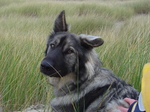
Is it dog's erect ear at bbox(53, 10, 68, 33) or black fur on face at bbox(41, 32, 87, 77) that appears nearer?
black fur on face at bbox(41, 32, 87, 77)

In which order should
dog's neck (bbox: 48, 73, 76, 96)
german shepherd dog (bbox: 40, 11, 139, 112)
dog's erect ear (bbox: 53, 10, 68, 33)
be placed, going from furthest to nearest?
dog's erect ear (bbox: 53, 10, 68, 33), dog's neck (bbox: 48, 73, 76, 96), german shepherd dog (bbox: 40, 11, 139, 112)

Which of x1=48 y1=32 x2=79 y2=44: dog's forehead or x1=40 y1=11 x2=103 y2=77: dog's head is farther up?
x1=48 y1=32 x2=79 y2=44: dog's forehead

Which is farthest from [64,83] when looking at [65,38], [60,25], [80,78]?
[60,25]

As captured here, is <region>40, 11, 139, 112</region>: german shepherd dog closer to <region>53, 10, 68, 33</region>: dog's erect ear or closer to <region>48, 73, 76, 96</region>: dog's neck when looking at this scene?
<region>48, 73, 76, 96</region>: dog's neck

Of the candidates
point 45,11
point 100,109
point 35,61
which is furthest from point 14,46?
point 45,11

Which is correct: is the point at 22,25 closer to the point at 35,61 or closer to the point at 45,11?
the point at 45,11

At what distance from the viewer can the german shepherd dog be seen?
1.83 metres

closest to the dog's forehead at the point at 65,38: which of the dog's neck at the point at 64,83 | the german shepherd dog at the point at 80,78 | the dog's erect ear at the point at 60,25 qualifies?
the german shepherd dog at the point at 80,78

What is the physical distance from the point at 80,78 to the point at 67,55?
0.78ft

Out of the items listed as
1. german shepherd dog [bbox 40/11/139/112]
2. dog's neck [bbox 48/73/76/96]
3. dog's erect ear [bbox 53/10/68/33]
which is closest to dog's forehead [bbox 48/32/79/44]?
german shepherd dog [bbox 40/11/139/112]

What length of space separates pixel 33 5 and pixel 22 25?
140 inches

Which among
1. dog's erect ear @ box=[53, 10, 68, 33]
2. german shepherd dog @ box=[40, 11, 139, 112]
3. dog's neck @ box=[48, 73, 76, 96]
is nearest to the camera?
german shepherd dog @ box=[40, 11, 139, 112]

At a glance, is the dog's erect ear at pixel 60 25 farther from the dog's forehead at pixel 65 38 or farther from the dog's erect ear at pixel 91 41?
the dog's erect ear at pixel 91 41

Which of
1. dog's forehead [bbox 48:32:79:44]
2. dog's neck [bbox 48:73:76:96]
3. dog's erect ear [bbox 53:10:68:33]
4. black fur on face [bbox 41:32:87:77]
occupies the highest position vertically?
dog's erect ear [bbox 53:10:68:33]
